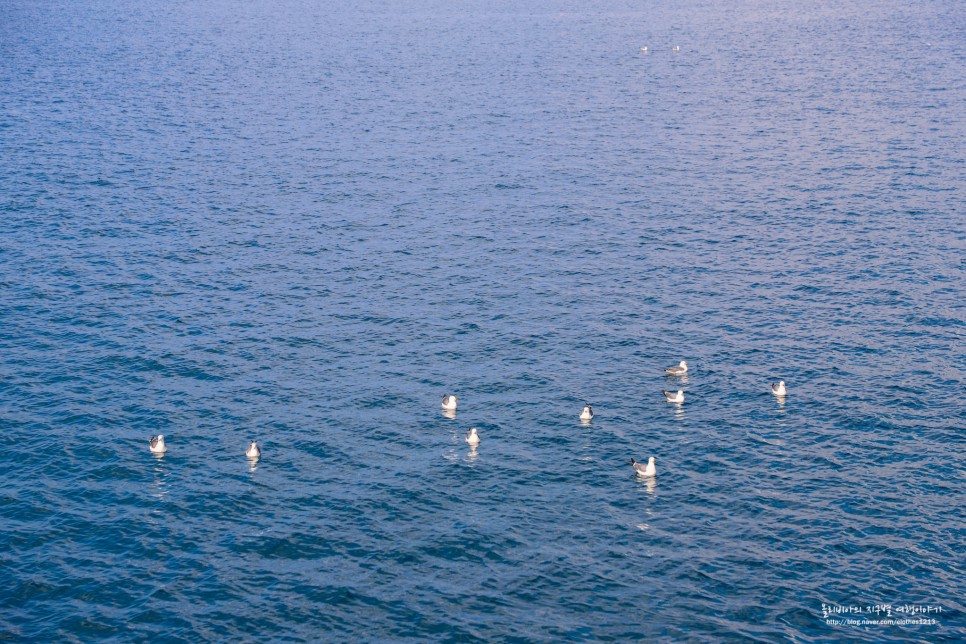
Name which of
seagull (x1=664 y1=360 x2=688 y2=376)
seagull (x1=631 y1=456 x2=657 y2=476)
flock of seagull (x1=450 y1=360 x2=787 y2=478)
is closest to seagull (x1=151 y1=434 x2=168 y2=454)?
flock of seagull (x1=450 y1=360 x2=787 y2=478)

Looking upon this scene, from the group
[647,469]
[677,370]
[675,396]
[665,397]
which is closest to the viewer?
[647,469]

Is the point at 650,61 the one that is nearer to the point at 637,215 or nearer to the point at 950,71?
the point at 950,71

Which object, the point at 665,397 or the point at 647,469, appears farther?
the point at 665,397

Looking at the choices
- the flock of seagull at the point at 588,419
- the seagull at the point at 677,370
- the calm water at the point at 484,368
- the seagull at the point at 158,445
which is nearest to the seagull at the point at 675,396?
the flock of seagull at the point at 588,419

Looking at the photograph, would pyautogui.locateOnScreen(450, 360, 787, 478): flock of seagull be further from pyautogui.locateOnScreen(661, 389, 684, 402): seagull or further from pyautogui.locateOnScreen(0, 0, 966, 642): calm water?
pyautogui.locateOnScreen(0, 0, 966, 642): calm water

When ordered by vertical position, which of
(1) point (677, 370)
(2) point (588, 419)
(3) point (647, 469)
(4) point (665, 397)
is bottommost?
(3) point (647, 469)

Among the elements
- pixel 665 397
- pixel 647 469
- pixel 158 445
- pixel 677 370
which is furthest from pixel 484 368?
pixel 158 445

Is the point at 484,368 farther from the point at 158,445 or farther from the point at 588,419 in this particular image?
the point at 158,445
